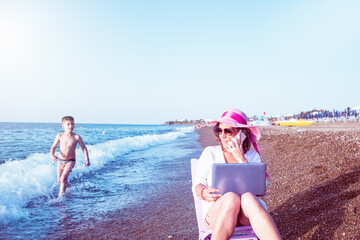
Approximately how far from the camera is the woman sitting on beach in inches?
76.5

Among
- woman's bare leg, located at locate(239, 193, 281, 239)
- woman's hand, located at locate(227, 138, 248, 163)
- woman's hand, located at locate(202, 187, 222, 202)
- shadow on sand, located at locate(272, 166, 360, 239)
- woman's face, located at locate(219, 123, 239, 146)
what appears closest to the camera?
woman's bare leg, located at locate(239, 193, 281, 239)

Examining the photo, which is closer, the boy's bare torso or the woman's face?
the woman's face

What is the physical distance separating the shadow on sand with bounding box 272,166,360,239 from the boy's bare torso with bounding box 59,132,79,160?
4335 mm

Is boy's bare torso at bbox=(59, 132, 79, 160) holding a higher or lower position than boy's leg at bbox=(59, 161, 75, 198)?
higher

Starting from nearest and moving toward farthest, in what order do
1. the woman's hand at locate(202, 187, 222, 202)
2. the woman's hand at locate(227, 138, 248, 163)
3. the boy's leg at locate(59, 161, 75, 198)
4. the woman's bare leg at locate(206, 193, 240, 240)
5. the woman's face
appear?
the woman's bare leg at locate(206, 193, 240, 240), the woman's hand at locate(202, 187, 222, 202), the woman's hand at locate(227, 138, 248, 163), the woman's face, the boy's leg at locate(59, 161, 75, 198)

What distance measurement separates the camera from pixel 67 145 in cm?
566

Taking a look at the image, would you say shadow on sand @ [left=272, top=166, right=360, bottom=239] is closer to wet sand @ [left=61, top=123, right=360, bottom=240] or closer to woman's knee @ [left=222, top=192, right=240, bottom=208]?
wet sand @ [left=61, top=123, right=360, bottom=240]

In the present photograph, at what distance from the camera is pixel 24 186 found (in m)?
5.85

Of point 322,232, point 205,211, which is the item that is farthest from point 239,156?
point 322,232

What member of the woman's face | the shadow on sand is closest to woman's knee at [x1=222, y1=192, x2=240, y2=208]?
the woman's face

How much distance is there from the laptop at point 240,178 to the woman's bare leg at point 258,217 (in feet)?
0.29

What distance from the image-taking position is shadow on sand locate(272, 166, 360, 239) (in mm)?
2809

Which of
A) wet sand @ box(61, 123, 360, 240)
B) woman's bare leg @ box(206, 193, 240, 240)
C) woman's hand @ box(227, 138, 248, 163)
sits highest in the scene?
woman's hand @ box(227, 138, 248, 163)

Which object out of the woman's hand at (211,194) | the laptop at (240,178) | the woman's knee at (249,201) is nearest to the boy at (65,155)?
the woman's hand at (211,194)
